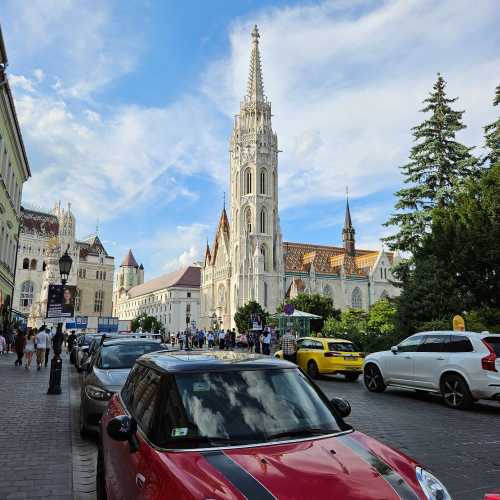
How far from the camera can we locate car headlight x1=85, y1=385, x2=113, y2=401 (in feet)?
24.8

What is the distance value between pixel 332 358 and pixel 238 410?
13719 millimetres

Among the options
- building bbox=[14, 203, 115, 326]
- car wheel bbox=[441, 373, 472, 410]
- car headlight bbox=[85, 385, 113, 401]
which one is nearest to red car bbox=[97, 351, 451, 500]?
car headlight bbox=[85, 385, 113, 401]

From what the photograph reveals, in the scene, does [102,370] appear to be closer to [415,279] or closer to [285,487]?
[285,487]

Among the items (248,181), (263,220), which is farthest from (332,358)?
(248,181)

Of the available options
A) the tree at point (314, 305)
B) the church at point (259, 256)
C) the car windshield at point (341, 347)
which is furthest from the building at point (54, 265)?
the car windshield at point (341, 347)

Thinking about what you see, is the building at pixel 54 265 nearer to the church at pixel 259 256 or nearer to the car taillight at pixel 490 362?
the church at pixel 259 256

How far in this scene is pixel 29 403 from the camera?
37.0 ft

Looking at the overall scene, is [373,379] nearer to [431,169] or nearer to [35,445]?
[35,445]

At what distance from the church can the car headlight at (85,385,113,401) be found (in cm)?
7389

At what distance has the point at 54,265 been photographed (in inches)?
4163

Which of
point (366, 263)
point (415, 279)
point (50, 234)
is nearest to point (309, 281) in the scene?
point (366, 263)

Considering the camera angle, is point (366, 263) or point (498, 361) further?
point (366, 263)

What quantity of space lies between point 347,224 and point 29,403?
107 m

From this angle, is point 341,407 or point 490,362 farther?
point 490,362
